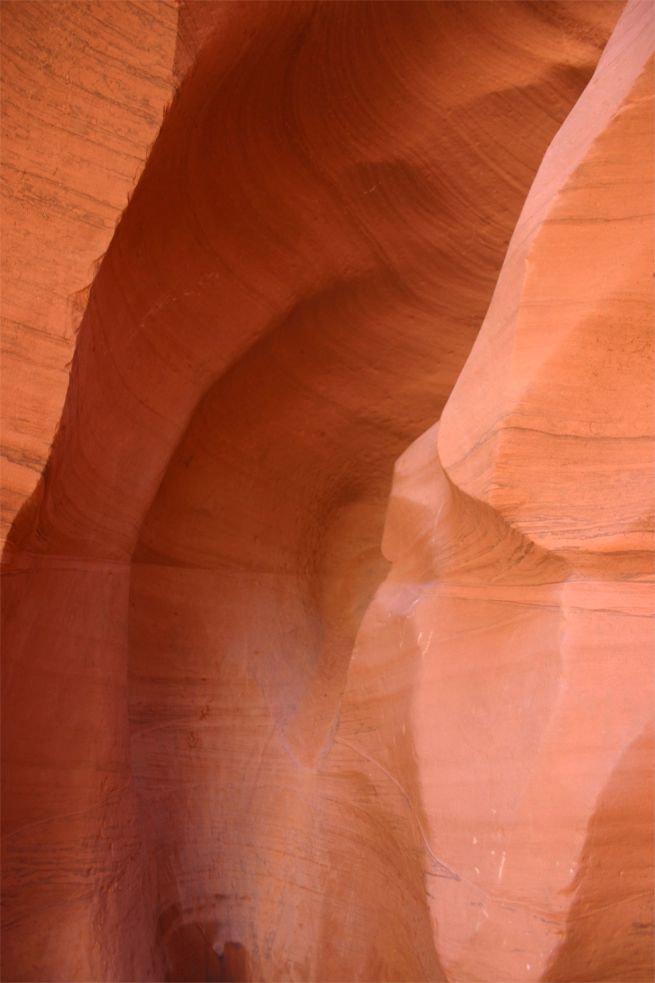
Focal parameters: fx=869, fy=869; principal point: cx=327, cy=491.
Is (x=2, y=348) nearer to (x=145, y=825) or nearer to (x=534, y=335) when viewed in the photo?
(x=534, y=335)

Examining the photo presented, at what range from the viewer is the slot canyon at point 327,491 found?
101cm

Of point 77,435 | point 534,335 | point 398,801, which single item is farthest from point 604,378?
point 77,435

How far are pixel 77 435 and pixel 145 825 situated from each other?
741 millimetres

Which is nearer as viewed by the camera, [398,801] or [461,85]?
[398,801]

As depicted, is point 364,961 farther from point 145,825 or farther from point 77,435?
point 77,435

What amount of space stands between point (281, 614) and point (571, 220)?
1044 millimetres

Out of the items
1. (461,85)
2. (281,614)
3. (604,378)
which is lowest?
(281,614)

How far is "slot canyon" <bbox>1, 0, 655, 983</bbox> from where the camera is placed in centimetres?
101

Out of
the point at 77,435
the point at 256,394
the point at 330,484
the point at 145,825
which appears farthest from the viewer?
the point at 330,484

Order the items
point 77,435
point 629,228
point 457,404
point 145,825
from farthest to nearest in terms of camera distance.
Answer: point 145,825, point 77,435, point 457,404, point 629,228

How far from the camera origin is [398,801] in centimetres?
125

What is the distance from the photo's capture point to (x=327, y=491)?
76.0 inches

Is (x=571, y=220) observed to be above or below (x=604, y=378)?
above

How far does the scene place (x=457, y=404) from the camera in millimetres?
1160
